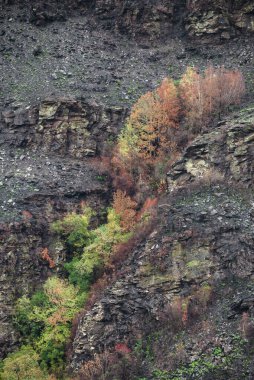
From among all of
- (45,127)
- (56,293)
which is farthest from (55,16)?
(56,293)

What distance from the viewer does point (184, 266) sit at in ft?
126

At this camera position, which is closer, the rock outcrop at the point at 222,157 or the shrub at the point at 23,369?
the shrub at the point at 23,369

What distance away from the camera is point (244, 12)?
206 ft

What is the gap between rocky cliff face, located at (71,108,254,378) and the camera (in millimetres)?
36812

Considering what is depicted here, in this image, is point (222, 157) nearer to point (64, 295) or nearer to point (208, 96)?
point (208, 96)

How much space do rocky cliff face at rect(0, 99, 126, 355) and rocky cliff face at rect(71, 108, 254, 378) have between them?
279 inches

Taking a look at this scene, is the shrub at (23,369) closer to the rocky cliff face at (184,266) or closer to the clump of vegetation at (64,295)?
the clump of vegetation at (64,295)

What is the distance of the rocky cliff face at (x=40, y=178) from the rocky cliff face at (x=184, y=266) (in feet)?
23.3

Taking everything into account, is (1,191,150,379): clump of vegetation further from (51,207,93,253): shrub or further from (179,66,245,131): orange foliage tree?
(179,66,245,131): orange foliage tree

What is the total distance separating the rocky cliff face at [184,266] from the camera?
1449 inches

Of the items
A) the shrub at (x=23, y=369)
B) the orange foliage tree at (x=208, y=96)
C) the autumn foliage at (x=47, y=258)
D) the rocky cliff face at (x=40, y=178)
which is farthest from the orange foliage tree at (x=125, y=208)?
the shrub at (x=23, y=369)

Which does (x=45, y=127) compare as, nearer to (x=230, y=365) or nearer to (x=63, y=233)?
(x=63, y=233)

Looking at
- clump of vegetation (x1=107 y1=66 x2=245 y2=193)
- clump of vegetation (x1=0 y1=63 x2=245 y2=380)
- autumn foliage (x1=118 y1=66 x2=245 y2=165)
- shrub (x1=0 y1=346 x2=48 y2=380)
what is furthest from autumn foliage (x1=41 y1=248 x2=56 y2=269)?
autumn foliage (x1=118 y1=66 x2=245 y2=165)

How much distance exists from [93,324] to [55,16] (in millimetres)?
38227
